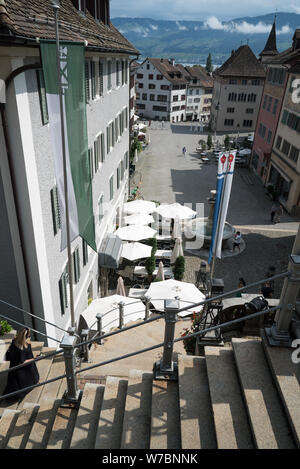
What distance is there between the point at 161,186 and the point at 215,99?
39.3 metres

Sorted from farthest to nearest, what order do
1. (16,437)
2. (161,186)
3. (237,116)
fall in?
(237,116) < (161,186) < (16,437)

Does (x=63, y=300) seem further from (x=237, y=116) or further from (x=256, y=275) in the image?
(x=237, y=116)

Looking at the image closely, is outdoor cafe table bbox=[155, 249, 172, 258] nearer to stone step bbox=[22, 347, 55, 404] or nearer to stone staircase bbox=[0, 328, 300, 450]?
stone step bbox=[22, 347, 55, 404]

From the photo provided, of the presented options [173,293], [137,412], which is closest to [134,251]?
[173,293]

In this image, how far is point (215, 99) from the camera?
64.3 metres

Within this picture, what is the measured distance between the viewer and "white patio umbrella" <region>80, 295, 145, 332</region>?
11.5m

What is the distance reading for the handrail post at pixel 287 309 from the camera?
401cm

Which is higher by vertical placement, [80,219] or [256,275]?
[80,219]

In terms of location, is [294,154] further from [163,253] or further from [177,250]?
[177,250]

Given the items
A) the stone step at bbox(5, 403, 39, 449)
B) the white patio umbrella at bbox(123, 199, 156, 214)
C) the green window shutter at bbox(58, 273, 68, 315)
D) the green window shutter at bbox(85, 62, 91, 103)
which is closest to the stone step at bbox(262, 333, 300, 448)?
the stone step at bbox(5, 403, 39, 449)

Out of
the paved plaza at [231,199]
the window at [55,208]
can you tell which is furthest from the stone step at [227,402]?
the paved plaza at [231,199]

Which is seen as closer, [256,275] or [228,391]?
[228,391]
